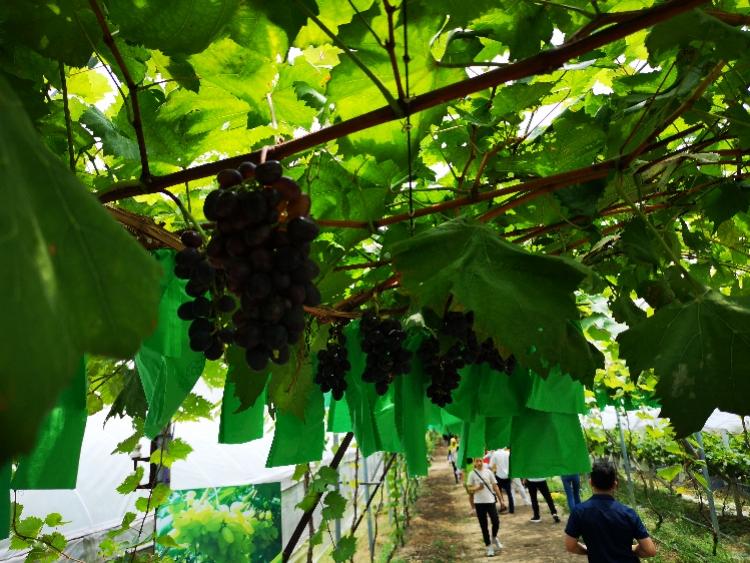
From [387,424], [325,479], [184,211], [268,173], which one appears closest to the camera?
[268,173]

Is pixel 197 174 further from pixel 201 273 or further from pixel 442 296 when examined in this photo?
pixel 442 296

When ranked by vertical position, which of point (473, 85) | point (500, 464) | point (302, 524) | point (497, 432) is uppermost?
point (473, 85)

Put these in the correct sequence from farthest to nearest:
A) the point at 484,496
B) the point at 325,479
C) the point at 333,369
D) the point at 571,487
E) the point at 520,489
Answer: the point at 520,489 → the point at 571,487 → the point at 484,496 → the point at 325,479 → the point at 333,369

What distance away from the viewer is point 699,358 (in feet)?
3.41

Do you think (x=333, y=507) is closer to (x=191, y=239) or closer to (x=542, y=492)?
(x=191, y=239)

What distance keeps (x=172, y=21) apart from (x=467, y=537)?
405 inches

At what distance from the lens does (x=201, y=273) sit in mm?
862

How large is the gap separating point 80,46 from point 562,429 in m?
2.09

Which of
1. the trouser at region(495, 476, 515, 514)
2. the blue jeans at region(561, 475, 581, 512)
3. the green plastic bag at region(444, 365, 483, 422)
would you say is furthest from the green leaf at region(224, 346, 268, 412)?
the trouser at region(495, 476, 515, 514)

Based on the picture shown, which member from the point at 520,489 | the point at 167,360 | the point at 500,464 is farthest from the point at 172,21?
the point at 520,489

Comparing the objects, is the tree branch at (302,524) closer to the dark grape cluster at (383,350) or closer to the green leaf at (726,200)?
the dark grape cluster at (383,350)

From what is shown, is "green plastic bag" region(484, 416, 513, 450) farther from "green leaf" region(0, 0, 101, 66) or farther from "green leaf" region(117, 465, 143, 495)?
"green leaf" region(0, 0, 101, 66)

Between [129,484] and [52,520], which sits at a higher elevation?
[129,484]

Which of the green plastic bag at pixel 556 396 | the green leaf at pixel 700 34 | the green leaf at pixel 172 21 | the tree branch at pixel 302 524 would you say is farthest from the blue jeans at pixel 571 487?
the green leaf at pixel 172 21
